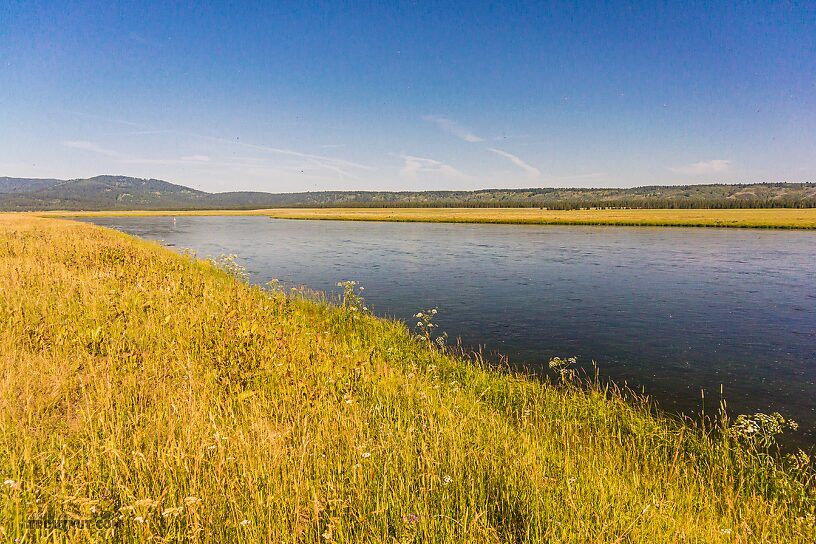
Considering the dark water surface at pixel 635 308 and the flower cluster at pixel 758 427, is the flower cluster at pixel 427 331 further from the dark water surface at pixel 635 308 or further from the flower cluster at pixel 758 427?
the flower cluster at pixel 758 427

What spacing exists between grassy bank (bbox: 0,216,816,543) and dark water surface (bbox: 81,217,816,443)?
3.26 m

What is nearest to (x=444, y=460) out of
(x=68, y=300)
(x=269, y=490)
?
(x=269, y=490)

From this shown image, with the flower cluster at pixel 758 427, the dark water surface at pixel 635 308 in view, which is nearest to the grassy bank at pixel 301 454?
the flower cluster at pixel 758 427

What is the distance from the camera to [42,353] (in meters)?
6.61

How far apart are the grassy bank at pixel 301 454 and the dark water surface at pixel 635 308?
3.26 meters

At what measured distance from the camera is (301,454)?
4242mm

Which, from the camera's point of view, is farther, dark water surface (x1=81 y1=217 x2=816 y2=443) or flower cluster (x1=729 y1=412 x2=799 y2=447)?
dark water surface (x1=81 y1=217 x2=816 y2=443)

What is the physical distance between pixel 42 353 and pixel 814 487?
38.4 feet

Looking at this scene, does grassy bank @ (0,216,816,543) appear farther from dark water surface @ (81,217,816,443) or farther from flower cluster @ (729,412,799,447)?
dark water surface @ (81,217,816,443)

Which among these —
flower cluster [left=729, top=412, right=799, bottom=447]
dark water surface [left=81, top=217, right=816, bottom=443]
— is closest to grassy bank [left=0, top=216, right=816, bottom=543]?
flower cluster [left=729, top=412, right=799, bottom=447]

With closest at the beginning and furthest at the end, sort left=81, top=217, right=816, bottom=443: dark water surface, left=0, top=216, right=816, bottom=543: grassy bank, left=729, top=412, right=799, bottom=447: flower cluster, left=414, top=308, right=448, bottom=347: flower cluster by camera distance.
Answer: left=0, top=216, right=816, bottom=543: grassy bank, left=729, top=412, right=799, bottom=447: flower cluster, left=81, top=217, right=816, bottom=443: dark water surface, left=414, top=308, right=448, bottom=347: flower cluster

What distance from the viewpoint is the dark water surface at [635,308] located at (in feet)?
35.1

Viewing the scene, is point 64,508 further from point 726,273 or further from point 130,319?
point 726,273

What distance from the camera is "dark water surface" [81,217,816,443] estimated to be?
10.7 m
